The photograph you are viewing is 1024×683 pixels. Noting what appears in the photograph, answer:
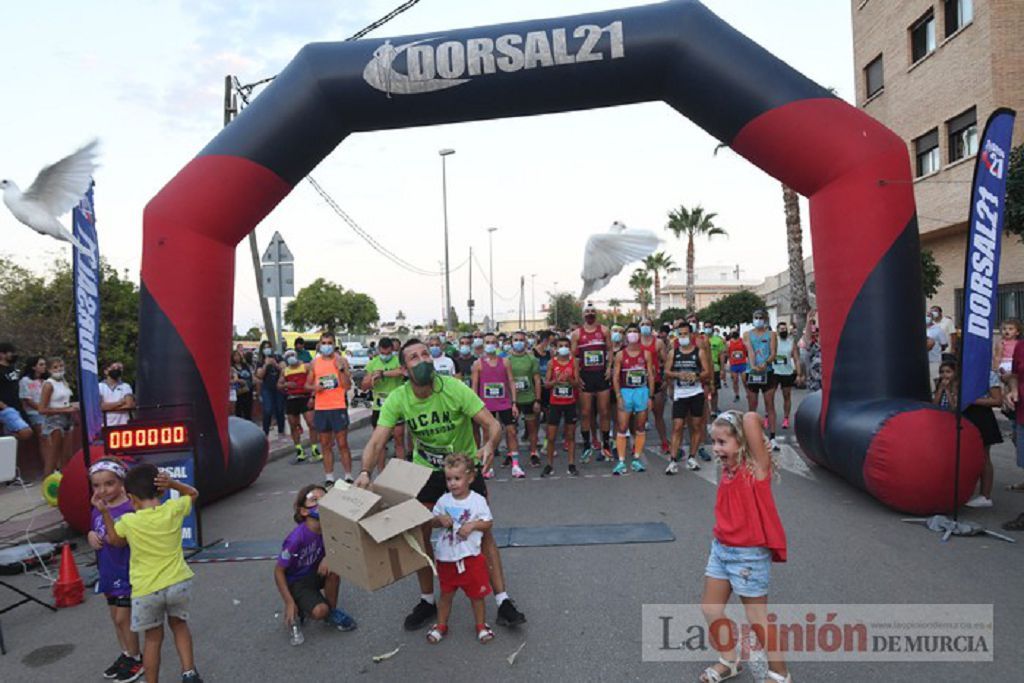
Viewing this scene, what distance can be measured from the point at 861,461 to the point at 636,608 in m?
2.96

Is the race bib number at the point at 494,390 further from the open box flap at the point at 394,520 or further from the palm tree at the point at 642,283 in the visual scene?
the palm tree at the point at 642,283

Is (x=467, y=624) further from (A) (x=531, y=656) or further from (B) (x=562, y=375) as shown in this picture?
(B) (x=562, y=375)

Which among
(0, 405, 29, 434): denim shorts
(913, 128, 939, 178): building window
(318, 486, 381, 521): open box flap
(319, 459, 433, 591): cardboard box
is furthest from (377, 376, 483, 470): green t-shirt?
(913, 128, 939, 178): building window

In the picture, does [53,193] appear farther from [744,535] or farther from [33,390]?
[744,535]

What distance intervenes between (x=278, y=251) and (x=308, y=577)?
9683 mm

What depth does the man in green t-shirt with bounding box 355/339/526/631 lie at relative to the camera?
14.2ft

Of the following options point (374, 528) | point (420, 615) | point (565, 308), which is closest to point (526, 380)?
point (420, 615)

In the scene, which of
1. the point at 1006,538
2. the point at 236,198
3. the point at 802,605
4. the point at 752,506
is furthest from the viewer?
the point at 236,198

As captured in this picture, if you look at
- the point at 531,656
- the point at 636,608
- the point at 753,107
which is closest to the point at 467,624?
the point at 531,656

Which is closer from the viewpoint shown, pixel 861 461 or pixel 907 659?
pixel 907 659

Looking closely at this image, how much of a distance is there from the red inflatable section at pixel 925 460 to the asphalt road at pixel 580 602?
0.30 metres

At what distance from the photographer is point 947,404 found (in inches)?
265

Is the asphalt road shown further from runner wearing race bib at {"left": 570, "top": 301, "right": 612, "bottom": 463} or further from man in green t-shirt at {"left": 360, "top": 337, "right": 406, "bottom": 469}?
runner wearing race bib at {"left": 570, "top": 301, "right": 612, "bottom": 463}

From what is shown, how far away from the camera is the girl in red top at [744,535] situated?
127 inches
